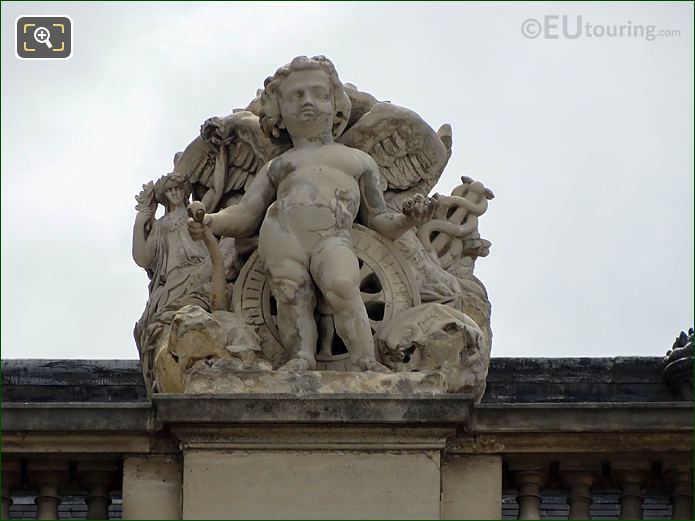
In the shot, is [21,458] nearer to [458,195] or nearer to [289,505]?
[289,505]

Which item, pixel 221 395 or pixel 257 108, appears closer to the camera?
pixel 221 395

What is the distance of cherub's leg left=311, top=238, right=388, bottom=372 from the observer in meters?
24.5

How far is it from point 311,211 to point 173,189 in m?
1.47

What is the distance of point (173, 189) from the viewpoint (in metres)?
25.8

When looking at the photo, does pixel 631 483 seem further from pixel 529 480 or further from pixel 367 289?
pixel 367 289

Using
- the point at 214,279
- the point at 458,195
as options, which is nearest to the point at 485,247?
the point at 458,195

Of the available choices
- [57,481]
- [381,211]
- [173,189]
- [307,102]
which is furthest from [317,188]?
[57,481]

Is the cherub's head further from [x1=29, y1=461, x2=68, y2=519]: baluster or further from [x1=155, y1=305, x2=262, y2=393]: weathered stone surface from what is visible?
[x1=29, y1=461, x2=68, y2=519]: baluster

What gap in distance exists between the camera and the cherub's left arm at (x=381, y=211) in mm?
24578

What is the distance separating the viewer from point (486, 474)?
24156 mm

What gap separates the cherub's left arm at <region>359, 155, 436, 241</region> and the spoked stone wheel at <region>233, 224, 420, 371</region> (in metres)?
0.09

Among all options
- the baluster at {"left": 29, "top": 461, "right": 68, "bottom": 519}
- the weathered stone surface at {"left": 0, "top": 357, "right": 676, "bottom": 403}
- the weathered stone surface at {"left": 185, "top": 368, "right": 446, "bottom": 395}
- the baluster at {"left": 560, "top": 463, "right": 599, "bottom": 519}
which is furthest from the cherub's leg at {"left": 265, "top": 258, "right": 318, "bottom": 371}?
the weathered stone surface at {"left": 0, "top": 357, "right": 676, "bottom": 403}

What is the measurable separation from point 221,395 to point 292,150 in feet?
7.65

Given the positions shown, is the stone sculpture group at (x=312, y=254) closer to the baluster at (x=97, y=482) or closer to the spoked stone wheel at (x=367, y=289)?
the spoked stone wheel at (x=367, y=289)
